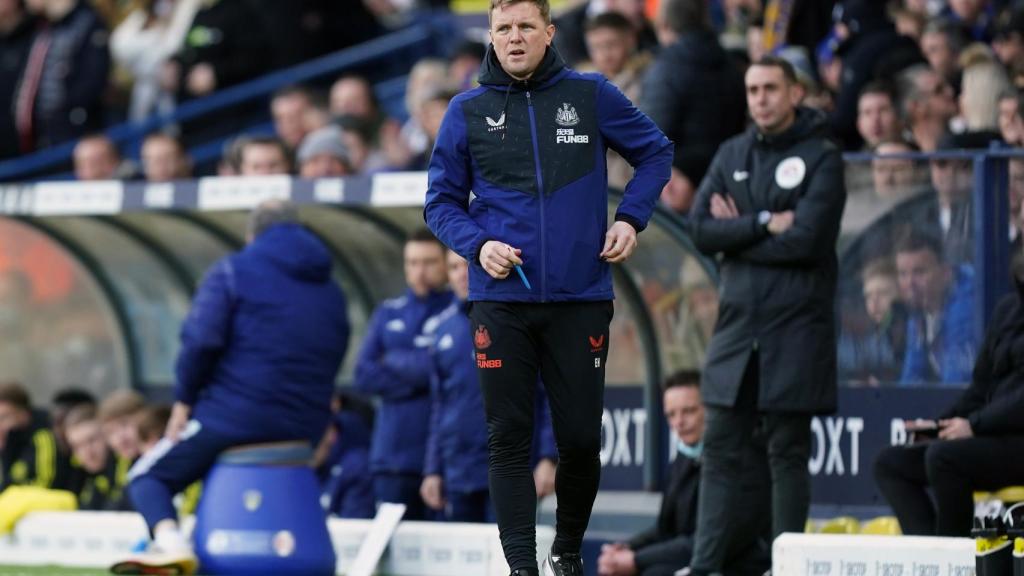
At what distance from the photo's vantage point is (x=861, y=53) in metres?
12.5

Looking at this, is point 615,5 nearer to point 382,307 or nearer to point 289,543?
point 382,307

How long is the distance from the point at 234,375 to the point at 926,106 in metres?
4.05

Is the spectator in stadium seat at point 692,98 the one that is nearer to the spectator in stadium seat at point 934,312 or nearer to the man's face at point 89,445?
the spectator in stadium seat at point 934,312

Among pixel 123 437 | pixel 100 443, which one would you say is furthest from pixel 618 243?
pixel 100 443

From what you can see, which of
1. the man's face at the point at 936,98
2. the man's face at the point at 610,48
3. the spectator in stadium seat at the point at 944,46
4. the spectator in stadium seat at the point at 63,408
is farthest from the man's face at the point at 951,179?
the spectator in stadium seat at the point at 63,408

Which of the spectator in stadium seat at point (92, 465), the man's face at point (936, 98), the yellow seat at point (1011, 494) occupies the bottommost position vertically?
the spectator in stadium seat at point (92, 465)

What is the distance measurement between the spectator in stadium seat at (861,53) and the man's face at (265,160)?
131 inches

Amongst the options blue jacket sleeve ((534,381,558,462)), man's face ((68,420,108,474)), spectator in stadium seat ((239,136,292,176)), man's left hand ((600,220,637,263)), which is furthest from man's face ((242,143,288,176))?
man's left hand ((600,220,637,263))

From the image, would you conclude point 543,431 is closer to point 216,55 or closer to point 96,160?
point 96,160

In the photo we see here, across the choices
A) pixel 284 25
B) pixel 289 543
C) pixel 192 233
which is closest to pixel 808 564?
pixel 289 543

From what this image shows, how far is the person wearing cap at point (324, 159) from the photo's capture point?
508 inches

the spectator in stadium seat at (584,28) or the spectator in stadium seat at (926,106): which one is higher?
the spectator in stadium seat at (584,28)

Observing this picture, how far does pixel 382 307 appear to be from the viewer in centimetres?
1154

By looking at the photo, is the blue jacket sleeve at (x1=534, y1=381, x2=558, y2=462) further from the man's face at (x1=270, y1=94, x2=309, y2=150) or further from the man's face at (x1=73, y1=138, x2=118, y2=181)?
the man's face at (x1=73, y1=138, x2=118, y2=181)
